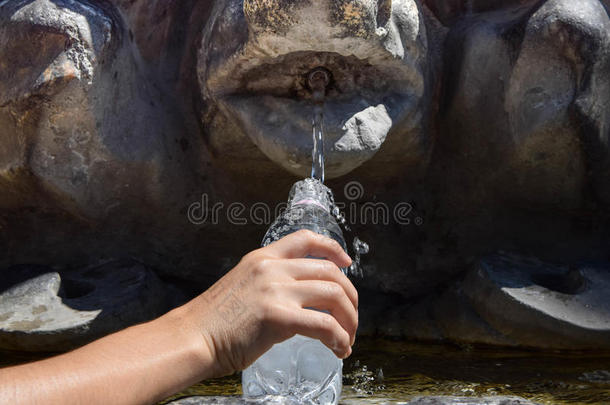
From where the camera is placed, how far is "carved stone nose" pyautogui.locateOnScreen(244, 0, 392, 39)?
50.4 inches

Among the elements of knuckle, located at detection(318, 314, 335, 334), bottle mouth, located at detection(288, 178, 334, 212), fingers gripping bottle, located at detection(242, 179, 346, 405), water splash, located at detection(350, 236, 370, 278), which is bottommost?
fingers gripping bottle, located at detection(242, 179, 346, 405)

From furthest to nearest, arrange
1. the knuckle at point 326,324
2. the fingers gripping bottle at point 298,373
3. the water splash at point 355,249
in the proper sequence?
the water splash at point 355,249 → the fingers gripping bottle at point 298,373 → the knuckle at point 326,324

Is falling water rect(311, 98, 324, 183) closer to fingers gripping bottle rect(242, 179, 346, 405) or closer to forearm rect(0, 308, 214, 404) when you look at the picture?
fingers gripping bottle rect(242, 179, 346, 405)

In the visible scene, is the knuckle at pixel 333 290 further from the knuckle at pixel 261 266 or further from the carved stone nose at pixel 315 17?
the carved stone nose at pixel 315 17

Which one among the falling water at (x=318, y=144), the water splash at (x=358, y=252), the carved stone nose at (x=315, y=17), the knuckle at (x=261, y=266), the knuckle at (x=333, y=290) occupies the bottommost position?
the water splash at (x=358, y=252)

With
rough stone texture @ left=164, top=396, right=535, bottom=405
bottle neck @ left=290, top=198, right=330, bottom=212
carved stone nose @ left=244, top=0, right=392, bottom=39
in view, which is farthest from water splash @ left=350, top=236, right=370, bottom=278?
rough stone texture @ left=164, top=396, right=535, bottom=405

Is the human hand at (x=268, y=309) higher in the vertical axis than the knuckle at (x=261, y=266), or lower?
lower

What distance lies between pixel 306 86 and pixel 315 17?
23 cm

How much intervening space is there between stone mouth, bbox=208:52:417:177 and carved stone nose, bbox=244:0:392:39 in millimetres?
137

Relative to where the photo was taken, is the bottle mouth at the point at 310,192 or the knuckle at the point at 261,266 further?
the bottle mouth at the point at 310,192

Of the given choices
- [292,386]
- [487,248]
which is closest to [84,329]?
[292,386]

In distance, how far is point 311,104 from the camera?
4.87 ft

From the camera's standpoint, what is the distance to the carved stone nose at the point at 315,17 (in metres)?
1.28

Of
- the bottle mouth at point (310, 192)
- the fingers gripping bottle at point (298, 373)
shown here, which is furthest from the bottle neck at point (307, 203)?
the fingers gripping bottle at point (298, 373)
